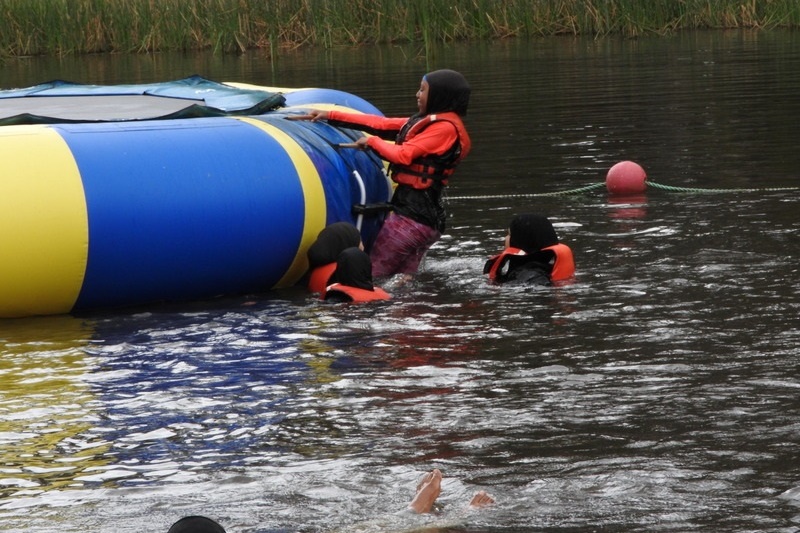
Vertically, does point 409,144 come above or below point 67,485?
above

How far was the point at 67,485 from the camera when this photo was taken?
435 cm

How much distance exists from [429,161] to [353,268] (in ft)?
3.51

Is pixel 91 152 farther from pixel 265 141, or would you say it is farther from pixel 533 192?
pixel 533 192

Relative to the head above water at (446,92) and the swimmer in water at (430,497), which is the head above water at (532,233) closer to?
the head above water at (446,92)

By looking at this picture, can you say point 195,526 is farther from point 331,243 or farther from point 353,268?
point 331,243

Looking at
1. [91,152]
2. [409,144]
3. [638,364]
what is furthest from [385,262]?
[638,364]

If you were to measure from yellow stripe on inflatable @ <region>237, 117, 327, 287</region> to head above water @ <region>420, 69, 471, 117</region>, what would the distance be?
87cm

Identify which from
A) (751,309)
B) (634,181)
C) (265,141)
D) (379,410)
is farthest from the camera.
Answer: (634,181)

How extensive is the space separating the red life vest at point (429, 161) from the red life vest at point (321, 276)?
85cm

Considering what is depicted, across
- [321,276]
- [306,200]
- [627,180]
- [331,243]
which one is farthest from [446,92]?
[627,180]

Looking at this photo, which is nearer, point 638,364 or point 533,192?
point 638,364

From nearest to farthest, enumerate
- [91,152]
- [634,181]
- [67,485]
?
1. [67,485]
2. [91,152]
3. [634,181]

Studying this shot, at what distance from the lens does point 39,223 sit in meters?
6.55

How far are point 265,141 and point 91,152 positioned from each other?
38.9 inches
